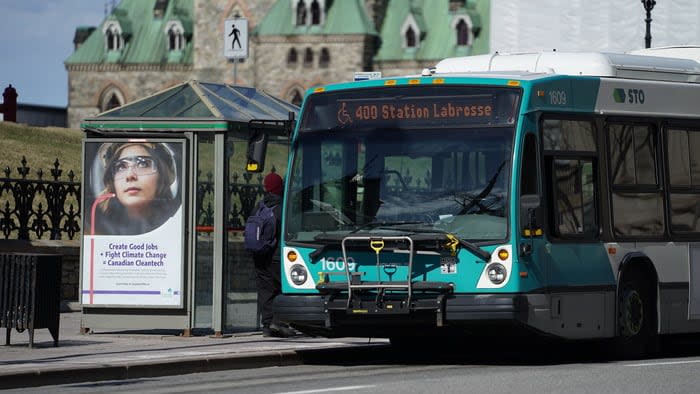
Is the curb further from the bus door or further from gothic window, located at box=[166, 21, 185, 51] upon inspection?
gothic window, located at box=[166, 21, 185, 51]

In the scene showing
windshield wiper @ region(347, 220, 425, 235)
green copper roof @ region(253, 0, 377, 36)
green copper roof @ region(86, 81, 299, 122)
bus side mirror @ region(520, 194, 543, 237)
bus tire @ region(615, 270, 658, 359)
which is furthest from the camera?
green copper roof @ region(253, 0, 377, 36)

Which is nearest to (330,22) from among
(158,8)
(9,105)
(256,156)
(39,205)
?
(158,8)

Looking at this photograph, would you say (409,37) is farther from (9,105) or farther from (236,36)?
(236,36)

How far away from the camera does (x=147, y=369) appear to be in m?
15.2

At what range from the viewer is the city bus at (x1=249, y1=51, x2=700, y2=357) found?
1588 centimetres

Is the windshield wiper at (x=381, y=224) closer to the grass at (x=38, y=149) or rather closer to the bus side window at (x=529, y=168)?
the bus side window at (x=529, y=168)

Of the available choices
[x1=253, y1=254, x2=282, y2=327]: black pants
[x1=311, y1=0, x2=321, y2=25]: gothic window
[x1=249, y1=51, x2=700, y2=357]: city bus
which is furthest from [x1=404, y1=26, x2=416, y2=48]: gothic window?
[x1=249, y1=51, x2=700, y2=357]: city bus

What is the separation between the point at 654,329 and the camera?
17.6 m

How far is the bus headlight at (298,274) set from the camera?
16.6 m

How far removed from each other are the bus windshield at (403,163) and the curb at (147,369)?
1138 millimetres

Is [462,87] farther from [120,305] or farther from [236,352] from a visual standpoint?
[120,305]

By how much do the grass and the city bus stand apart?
1481 centimetres

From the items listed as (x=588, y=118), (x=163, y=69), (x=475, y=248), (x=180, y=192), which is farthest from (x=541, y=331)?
(x=163, y=69)

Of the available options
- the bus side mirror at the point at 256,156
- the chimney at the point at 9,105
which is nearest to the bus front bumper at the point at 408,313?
the bus side mirror at the point at 256,156
